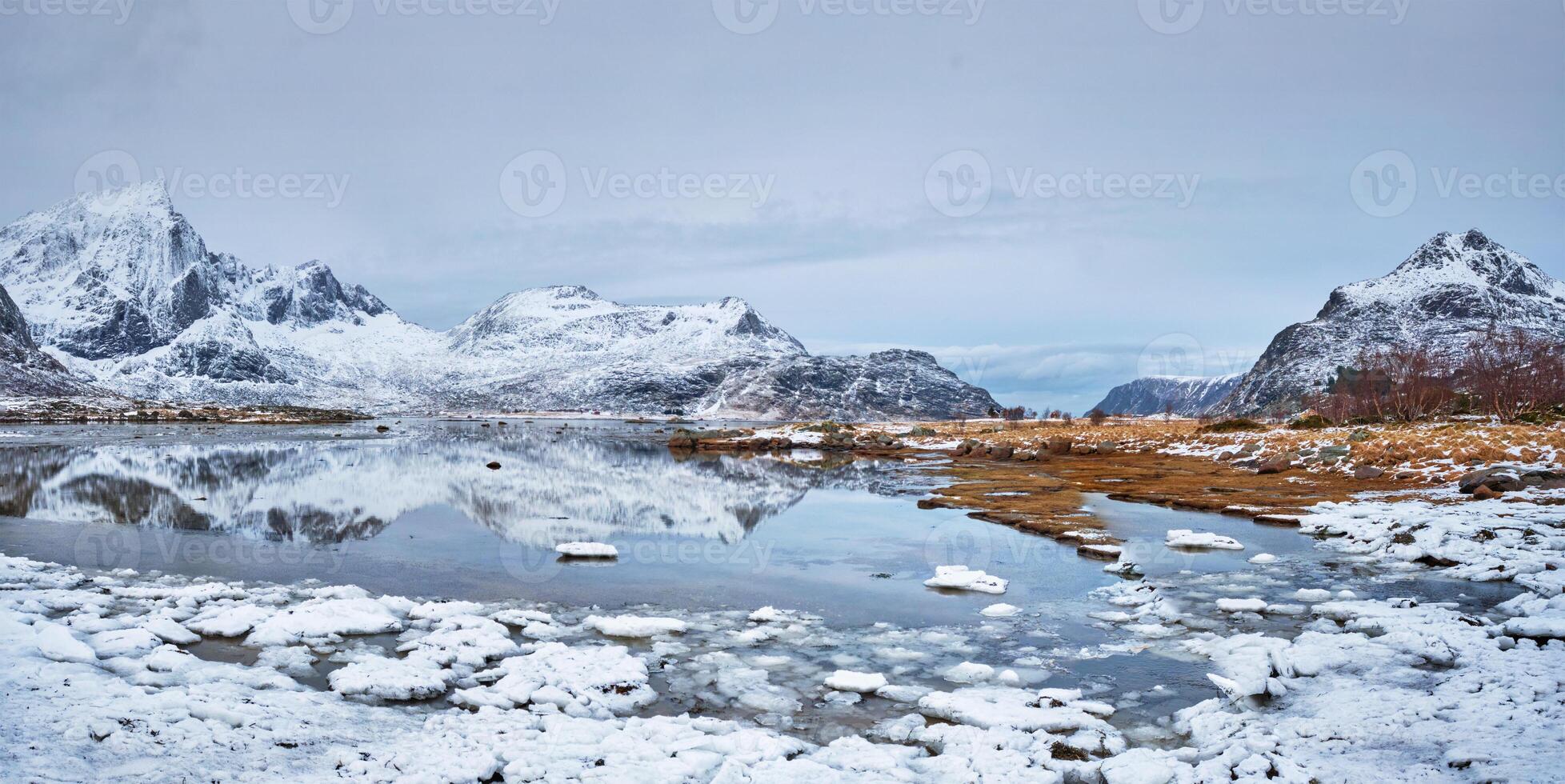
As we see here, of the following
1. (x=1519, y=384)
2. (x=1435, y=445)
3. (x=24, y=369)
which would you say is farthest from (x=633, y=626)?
(x=24, y=369)

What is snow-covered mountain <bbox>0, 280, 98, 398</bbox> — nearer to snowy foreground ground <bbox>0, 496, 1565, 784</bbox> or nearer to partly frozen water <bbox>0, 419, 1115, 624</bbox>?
partly frozen water <bbox>0, 419, 1115, 624</bbox>

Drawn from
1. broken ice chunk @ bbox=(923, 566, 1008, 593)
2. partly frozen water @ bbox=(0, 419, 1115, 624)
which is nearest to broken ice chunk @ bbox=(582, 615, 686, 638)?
partly frozen water @ bbox=(0, 419, 1115, 624)

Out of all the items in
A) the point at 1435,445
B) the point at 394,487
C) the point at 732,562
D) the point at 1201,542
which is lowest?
the point at 732,562

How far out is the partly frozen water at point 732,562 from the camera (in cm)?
1123

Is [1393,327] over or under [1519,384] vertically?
over

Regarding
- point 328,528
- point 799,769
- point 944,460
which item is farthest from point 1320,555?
point 944,460

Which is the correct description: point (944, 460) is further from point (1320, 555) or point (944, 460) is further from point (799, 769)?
point (799, 769)

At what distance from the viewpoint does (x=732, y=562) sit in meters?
19.5

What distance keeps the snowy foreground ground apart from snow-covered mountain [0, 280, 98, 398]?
165541 mm

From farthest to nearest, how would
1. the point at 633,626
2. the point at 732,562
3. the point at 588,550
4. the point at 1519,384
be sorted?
the point at 1519,384, the point at 588,550, the point at 732,562, the point at 633,626

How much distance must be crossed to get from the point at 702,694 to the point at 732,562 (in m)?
9.32

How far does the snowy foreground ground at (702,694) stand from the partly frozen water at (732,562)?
0.21m

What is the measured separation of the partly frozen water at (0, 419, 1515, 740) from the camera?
1123 centimetres

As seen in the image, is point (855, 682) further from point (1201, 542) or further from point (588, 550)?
point (1201, 542)
